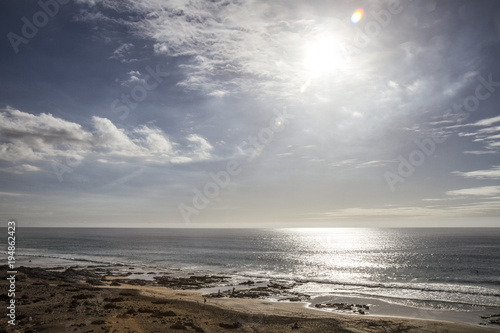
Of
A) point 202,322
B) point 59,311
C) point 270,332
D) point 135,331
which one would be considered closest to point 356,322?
point 270,332

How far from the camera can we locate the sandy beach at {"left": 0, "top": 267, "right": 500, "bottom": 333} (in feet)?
83.6

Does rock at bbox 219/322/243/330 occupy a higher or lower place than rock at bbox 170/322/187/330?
lower

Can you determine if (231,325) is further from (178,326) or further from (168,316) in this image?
(168,316)

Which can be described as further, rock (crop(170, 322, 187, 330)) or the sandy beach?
rock (crop(170, 322, 187, 330))

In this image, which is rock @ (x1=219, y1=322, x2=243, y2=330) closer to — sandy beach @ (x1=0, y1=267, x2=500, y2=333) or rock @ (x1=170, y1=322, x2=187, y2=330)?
sandy beach @ (x1=0, y1=267, x2=500, y2=333)

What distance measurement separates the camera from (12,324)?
23.5 m

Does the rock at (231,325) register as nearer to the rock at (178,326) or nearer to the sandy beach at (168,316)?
the sandy beach at (168,316)

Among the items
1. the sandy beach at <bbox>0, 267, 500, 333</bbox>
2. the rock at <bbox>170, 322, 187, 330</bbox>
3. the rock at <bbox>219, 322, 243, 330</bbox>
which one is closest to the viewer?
the sandy beach at <bbox>0, 267, 500, 333</bbox>

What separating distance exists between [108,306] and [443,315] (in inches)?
1557

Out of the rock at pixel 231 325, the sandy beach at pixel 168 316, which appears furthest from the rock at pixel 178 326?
the rock at pixel 231 325

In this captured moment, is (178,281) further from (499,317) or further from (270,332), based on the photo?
(499,317)

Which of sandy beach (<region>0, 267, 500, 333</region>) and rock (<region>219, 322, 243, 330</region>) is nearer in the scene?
sandy beach (<region>0, 267, 500, 333</region>)

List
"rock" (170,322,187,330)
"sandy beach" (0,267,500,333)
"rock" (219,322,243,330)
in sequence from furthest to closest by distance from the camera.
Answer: "rock" (219,322,243,330)
"rock" (170,322,187,330)
"sandy beach" (0,267,500,333)

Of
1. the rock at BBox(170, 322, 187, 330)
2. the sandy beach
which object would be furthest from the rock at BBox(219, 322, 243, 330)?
the rock at BBox(170, 322, 187, 330)
